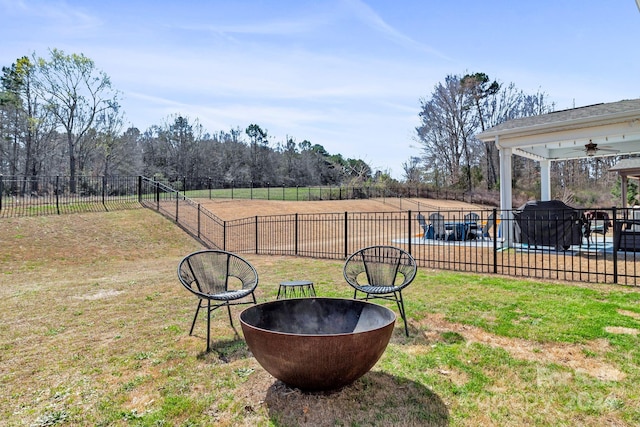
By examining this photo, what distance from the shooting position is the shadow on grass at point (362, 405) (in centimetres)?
237

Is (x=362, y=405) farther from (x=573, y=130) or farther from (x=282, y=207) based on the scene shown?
(x=282, y=207)

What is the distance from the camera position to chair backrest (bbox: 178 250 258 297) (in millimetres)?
4148

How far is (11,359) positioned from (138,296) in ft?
8.14

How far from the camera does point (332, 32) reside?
27.1ft

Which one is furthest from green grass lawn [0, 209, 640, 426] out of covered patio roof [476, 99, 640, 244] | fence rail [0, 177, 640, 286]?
covered patio roof [476, 99, 640, 244]

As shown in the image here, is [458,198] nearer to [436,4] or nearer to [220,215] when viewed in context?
[220,215]

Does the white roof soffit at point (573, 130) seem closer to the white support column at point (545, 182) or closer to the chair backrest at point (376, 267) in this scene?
the white support column at point (545, 182)

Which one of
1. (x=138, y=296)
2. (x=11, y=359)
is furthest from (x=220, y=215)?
(x=11, y=359)

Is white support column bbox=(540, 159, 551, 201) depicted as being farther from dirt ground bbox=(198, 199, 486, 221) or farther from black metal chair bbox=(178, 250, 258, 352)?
black metal chair bbox=(178, 250, 258, 352)

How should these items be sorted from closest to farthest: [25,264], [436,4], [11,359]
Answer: [11,359] < [436,4] < [25,264]

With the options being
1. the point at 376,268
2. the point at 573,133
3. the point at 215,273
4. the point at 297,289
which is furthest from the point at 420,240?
the point at 215,273

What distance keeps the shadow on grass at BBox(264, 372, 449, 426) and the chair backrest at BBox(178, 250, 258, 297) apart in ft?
5.29

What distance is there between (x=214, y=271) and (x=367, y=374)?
2.21m

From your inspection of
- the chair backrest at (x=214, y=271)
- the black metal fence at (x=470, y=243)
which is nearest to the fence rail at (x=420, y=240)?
the black metal fence at (x=470, y=243)
